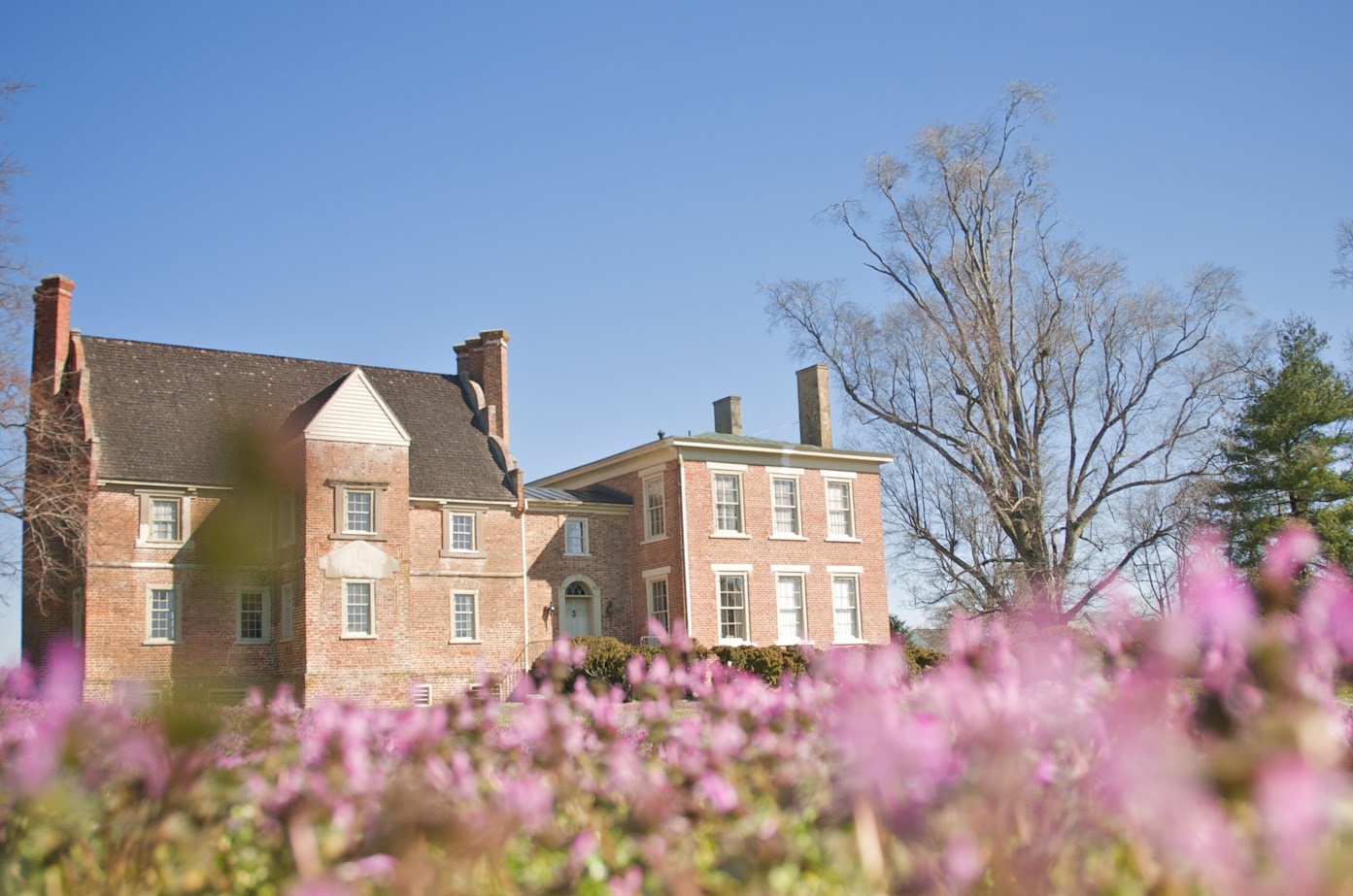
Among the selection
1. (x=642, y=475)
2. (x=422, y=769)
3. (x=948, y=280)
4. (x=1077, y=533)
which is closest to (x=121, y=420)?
(x=642, y=475)

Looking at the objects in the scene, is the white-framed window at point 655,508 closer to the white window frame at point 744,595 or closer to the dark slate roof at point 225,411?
the white window frame at point 744,595

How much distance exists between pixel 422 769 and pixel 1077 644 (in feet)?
10.7

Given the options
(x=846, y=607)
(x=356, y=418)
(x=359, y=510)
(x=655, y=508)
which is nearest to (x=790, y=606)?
(x=846, y=607)

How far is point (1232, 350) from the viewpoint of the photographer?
36.0m

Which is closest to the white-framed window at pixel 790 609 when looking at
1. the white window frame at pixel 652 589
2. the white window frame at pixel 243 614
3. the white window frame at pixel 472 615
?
the white window frame at pixel 652 589

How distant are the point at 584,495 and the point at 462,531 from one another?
4.38 metres

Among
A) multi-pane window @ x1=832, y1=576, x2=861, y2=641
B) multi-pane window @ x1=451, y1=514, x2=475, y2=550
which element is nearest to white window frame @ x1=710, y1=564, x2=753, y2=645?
multi-pane window @ x1=832, y1=576, x2=861, y2=641

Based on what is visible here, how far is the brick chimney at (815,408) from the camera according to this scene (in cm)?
3872

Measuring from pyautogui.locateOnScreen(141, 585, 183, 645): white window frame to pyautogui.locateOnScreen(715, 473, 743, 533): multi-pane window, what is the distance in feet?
47.3

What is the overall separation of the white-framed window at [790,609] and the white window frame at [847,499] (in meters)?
1.92

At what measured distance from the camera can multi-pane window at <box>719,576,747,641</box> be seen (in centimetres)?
3388

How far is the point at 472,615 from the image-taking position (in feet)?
109

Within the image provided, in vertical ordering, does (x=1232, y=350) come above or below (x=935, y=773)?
above

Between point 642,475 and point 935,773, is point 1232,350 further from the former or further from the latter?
point 935,773
